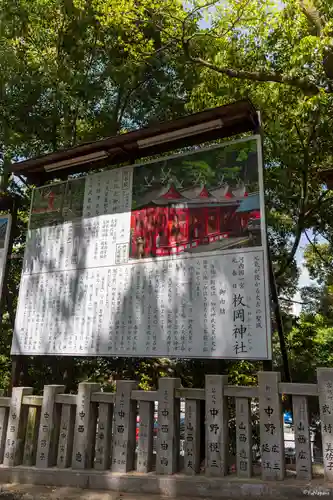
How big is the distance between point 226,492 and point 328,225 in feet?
25.9

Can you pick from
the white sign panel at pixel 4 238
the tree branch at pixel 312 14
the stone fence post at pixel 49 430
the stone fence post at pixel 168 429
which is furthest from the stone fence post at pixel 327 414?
the tree branch at pixel 312 14

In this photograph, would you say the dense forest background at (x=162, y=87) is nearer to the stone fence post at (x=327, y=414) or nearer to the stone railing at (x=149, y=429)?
the stone railing at (x=149, y=429)

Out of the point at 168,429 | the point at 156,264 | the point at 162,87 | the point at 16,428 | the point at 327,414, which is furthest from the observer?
the point at 162,87

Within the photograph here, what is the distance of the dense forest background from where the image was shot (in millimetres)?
6719

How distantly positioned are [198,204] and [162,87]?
17.9 feet

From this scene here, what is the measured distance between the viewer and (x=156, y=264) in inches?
169

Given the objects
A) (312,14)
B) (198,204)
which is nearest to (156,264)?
(198,204)

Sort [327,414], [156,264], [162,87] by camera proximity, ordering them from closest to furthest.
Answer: [327,414] → [156,264] → [162,87]

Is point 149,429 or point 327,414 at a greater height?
point 327,414

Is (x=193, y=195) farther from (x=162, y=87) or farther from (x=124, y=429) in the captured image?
(x=162, y=87)

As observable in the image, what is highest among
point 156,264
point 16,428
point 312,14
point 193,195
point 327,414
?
point 312,14

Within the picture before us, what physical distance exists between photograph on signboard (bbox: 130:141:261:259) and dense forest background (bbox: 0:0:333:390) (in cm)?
284

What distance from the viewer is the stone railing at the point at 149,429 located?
3.22 m

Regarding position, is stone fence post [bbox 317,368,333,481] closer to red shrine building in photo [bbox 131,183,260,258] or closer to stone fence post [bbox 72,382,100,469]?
red shrine building in photo [bbox 131,183,260,258]
